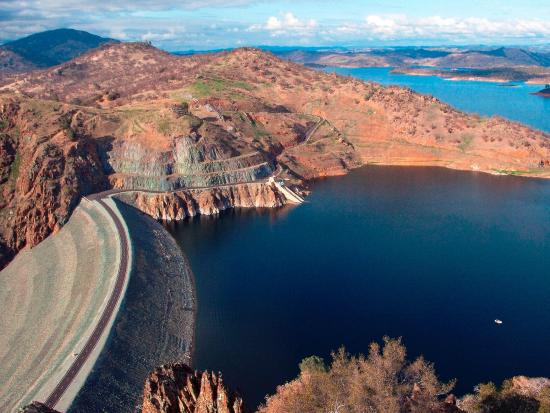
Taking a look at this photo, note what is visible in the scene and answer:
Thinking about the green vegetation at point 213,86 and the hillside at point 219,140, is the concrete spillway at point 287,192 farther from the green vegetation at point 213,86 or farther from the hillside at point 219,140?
the green vegetation at point 213,86

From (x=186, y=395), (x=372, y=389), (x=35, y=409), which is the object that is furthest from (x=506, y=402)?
(x=35, y=409)

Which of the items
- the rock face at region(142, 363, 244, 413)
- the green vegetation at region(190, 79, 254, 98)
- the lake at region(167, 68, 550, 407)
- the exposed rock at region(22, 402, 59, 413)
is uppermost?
the green vegetation at region(190, 79, 254, 98)

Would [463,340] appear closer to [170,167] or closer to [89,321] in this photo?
[89,321]

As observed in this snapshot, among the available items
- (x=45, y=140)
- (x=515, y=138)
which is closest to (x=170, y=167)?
(x=45, y=140)

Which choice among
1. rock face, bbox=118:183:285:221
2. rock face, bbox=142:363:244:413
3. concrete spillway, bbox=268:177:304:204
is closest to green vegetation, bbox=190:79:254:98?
concrete spillway, bbox=268:177:304:204

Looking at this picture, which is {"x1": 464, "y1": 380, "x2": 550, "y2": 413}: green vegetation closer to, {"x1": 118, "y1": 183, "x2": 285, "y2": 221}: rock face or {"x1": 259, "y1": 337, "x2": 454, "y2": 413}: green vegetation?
{"x1": 259, "y1": 337, "x2": 454, "y2": 413}: green vegetation

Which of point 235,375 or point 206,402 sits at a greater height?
point 206,402
